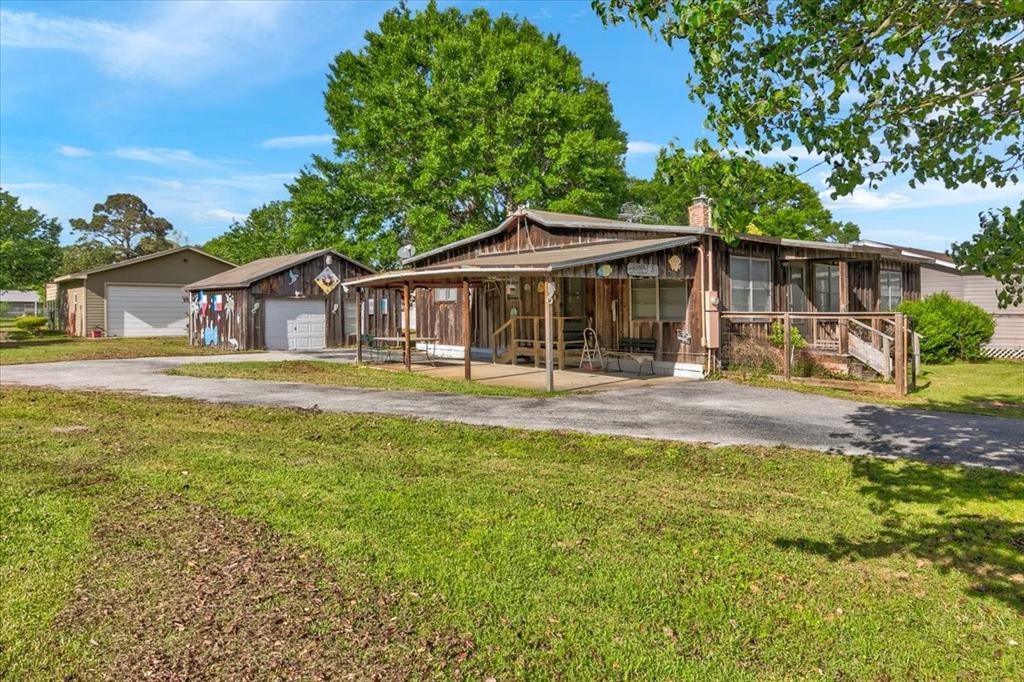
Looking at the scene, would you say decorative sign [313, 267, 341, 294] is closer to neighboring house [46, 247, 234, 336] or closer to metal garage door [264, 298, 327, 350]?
metal garage door [264, 298, 327, 350]

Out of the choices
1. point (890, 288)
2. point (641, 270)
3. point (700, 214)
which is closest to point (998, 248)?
point (641, 270)

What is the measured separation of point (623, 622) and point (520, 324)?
50.4 feet

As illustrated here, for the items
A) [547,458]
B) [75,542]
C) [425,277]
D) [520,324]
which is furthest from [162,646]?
[520,324]

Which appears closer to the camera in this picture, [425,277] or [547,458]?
[547,458]

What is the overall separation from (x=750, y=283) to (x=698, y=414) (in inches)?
293

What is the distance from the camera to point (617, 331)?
16625 millimetres

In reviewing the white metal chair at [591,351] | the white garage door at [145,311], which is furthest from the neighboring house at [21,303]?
the white metal chair at [591,351]

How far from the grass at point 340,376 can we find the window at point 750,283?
6.22 meters

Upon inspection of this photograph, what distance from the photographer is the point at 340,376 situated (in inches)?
602

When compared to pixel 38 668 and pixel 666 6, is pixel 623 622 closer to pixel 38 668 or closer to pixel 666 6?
pixel 38 668

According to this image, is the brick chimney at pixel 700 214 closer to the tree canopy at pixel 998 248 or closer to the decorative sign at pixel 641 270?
the decorative sign at pixel 641 270

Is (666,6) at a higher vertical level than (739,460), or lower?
higher

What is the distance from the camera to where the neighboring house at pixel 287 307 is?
26141mm

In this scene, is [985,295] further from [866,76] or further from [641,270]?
[866,76]
